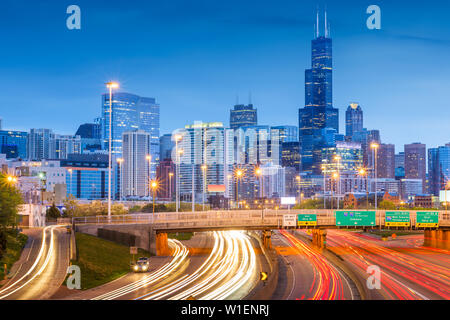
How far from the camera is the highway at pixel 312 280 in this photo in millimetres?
43656

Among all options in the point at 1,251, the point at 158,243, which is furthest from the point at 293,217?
the point at 1,251

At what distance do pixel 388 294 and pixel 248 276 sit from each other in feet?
48.8

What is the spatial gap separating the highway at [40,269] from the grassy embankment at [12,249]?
622mm

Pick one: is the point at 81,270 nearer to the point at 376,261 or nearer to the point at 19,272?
the point at 19,272

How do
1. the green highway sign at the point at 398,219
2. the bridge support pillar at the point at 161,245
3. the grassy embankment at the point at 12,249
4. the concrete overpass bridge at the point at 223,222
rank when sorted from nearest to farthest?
the grassy embankment at the point at 12,249 → the concrete overpass bridge at the point at 223,222 → the bridge support pillar at the point at 161,245 → the green highway sign at the point at 398,219

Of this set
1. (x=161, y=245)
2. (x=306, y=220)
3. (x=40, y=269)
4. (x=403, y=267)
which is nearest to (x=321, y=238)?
(x=306, y=220)

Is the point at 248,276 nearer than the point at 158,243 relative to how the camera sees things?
Yes

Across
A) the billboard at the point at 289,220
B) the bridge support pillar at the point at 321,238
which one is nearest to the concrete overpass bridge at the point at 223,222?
the billboard at the point at 289,220

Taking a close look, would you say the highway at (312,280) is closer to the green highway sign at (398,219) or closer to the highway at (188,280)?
the highway at (188,280)

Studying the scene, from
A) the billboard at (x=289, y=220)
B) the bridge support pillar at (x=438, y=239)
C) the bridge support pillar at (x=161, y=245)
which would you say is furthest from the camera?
the bridge support pillar at (x=438, y=239)

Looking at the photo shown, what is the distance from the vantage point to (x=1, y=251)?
163 feet

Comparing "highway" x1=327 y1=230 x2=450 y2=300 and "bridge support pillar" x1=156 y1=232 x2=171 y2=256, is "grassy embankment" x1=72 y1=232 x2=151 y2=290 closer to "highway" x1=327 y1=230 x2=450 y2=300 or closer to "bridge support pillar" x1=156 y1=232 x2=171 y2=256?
"bridge support pillar" x1=156 y1=232 x2=171 y2=256
